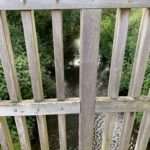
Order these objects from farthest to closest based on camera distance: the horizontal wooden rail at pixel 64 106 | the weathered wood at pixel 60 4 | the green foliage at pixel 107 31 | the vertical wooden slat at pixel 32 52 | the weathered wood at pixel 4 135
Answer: the green foliage at pixel 107 31 < the weathered wood at pixel 4 135 < the horizontal wooden rail at pixel 64 106 < the vertical wooden slat at pixel 32 52 < the weathered wood at pixel 60 4

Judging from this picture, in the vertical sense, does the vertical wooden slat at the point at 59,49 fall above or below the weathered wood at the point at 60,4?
below

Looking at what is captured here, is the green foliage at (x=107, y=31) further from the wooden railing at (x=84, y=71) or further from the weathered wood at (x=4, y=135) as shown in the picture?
the weathered wood at (x=4, y=135)

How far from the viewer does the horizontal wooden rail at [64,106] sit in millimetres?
2164

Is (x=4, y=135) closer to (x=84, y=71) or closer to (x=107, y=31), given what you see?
(x=84, y=71)

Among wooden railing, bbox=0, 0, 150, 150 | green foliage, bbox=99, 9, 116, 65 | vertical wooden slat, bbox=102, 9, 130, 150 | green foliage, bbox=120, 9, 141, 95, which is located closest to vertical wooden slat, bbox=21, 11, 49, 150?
wooden railing, bbox=0, 0, 150, 150

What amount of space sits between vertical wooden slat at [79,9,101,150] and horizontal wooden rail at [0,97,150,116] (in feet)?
0.24

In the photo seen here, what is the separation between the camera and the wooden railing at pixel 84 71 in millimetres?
1649

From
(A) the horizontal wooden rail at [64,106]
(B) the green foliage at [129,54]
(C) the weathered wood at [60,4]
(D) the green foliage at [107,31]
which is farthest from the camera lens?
(D) the green foliage at [107,31]

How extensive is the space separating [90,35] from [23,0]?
0.47 meters

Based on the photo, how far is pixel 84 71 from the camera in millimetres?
1937

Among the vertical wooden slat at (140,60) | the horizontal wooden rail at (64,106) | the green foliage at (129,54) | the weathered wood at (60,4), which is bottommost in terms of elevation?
the green foliage at (129,54)

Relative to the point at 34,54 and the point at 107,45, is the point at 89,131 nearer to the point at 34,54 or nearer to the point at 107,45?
the point at 34,54

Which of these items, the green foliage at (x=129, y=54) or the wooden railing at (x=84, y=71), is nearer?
the wooden railing at (x=84, y=71)

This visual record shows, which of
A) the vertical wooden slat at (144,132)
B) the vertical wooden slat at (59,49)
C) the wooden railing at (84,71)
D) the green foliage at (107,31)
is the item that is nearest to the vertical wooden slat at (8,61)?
the wooden railing at (84,71)
